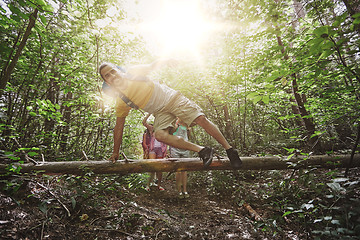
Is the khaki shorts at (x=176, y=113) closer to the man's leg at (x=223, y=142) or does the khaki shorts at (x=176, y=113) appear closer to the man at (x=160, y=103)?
the man at (x=160, y=103)

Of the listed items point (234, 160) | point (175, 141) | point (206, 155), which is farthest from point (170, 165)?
point (234, 160)

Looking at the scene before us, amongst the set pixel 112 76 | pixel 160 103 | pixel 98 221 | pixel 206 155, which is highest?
pixel 112 76

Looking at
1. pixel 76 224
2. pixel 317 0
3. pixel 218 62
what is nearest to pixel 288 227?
pixel 76 224

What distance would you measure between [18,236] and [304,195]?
12.7 ft

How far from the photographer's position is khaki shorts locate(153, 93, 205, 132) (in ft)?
8.94

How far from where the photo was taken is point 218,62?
246 inches

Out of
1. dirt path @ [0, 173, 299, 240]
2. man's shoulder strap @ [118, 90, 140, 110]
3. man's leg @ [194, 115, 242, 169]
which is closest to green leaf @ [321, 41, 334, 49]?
man's leg @ [194, 115, 242, 169]

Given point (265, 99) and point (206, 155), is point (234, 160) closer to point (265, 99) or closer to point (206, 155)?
point (206, 155)

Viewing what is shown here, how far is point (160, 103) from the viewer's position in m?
2.80

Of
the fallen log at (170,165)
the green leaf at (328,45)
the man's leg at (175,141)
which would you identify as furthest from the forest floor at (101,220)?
the green leaf at (328,45)

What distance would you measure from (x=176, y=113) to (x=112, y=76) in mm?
1215

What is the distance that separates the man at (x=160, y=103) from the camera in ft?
8.63

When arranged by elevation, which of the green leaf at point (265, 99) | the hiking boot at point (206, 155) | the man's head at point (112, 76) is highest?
the man's head at point (112, 76)

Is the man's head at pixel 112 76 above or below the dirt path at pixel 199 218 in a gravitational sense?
above
